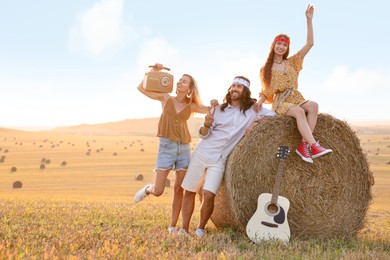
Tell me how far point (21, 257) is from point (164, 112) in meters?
3.11

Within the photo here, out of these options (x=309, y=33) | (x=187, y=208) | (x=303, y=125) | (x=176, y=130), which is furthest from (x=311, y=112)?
(x=187, y=208)

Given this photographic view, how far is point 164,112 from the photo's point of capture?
7.17 m

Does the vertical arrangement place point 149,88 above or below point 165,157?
above

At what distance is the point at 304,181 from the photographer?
24.1ft

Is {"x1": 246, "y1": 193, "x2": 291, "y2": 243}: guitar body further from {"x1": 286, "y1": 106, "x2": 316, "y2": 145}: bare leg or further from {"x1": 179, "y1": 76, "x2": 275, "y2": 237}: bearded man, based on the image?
{"x1": 286, "y1": 106, "x2": 316, "y2": 145}: bare leg

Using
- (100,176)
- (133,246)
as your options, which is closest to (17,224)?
(133,246)

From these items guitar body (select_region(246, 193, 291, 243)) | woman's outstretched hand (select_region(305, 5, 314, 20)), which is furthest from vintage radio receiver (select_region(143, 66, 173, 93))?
woman's outstretched hand (select_region(305, 5, 314, 20))

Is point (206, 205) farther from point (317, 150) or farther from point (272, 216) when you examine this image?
point (317, 150)

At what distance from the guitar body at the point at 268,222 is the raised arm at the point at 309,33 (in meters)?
2.24

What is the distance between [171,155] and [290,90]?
6.32ft

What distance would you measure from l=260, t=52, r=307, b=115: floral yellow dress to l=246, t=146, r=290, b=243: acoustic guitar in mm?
621

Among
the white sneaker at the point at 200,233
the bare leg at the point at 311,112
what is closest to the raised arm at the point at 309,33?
the bare leg at the point at 311,112

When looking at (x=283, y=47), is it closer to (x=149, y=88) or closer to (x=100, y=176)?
(x=149, y=88)

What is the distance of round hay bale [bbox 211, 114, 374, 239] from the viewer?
694 cm
